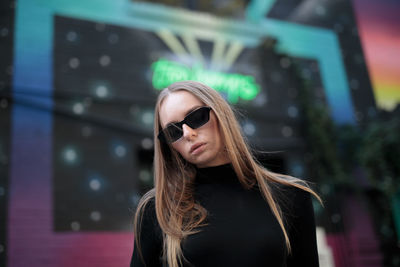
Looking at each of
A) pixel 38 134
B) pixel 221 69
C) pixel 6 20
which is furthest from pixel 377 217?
pixel 6 20

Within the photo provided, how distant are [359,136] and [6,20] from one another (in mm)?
4879

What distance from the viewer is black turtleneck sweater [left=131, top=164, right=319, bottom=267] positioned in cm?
117

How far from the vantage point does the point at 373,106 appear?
5.69 meters

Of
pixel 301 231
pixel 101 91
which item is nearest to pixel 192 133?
pixel 301 231

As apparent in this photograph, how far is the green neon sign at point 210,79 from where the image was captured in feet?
15.7

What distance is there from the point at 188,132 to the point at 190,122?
0.05 metres

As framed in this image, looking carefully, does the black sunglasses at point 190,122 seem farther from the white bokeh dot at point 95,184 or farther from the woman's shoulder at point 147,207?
the white bokeh dot at point 95,184

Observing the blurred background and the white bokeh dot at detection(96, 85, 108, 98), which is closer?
the blurred background

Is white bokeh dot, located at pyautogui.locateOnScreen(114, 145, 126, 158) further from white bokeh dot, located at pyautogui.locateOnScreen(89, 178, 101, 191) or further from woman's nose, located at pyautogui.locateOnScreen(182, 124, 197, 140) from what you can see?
woman's nose, located at pyautogui.locateOnScreen(182, 124, 197, 140)

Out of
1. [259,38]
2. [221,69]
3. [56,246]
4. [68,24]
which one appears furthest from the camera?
[259,38]

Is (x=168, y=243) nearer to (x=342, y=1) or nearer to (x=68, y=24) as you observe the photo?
(x=68, y=24)

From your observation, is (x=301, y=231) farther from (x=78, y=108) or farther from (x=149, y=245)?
(x=78, y=108)

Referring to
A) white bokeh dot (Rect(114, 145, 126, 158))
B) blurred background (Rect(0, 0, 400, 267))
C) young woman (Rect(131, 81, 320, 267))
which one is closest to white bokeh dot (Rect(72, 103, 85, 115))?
blurred background (Rect(0, 0, 400, 267))

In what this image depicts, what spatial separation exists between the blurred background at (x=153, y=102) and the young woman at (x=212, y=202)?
2.74m
